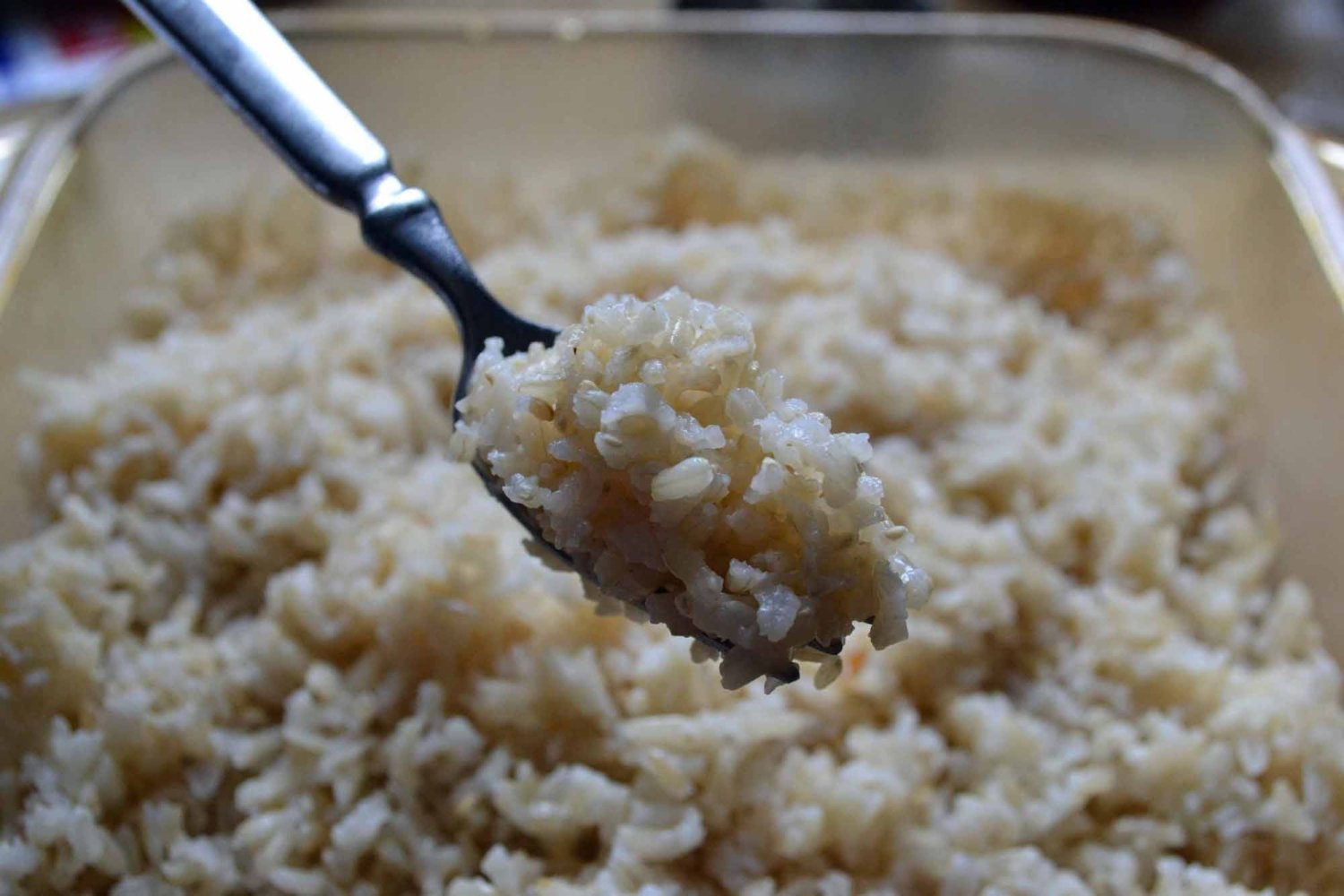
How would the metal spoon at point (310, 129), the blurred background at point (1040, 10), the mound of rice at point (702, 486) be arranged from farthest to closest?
the blurred background at point (1040, 10) → the metal spoon at point (310, 129) → the mound of rice at point (702, 486)

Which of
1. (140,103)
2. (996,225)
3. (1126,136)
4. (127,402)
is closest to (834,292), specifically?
(996,225)

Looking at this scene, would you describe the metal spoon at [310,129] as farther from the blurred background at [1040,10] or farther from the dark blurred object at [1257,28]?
the dark blurred object at [1257,28]

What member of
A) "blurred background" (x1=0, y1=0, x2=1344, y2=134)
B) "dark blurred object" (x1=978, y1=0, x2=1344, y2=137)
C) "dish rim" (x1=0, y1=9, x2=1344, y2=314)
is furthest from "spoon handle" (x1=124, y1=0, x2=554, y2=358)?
"dark blurred object" (x1=978, y1=0, x2=1344, y2=137)

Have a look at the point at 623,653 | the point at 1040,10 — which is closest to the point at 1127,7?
the point at 1040,10

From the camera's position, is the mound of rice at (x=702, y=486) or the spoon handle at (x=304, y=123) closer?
the mound of rice at (x=702, y=486)

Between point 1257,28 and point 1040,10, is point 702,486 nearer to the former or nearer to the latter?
point 1040,10

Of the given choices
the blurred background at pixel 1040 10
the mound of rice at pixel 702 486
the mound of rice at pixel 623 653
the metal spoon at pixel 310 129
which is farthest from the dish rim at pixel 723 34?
the mound of rice at pixel 702 486

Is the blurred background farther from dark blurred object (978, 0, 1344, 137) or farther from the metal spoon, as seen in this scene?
the metal spoon

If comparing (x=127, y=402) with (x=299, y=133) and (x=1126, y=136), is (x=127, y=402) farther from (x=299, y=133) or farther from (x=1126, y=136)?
(x=1126, y=136)
